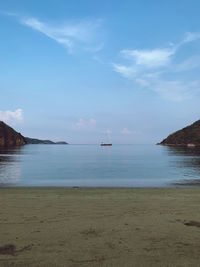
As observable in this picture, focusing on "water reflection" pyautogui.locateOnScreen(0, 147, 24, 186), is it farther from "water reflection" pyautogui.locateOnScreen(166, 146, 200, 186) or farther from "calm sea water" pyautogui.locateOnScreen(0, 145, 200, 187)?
"water reflection" pyautogui.locateOnScreen(166, 146, 200, 186)

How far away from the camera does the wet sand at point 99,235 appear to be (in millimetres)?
6156

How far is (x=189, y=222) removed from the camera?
934 centimetres

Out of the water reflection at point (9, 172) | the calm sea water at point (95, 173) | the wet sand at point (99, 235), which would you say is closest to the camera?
the wet sand at point (99, 235)

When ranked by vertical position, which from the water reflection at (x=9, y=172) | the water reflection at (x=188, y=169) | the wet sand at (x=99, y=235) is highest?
the wet sand at (x=99, y=235)

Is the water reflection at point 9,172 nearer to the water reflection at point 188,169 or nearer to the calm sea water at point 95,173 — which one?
the calm sea water at point 95,173

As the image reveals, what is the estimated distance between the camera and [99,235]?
7.85m

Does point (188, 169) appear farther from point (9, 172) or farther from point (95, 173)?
point (9, 172)

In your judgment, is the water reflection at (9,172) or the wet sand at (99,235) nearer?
the wet sand at (99,235)

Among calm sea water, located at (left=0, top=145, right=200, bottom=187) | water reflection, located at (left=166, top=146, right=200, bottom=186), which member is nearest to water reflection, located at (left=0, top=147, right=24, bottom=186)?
calm sea water, located at (left=0, top=145, right=200, bottom=187)

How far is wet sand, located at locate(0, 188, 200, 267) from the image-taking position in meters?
6.16

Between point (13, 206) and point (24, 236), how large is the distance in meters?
4.73

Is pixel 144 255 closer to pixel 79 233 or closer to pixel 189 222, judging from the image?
pixel 79 233

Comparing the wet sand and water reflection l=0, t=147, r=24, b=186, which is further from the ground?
the wet sand

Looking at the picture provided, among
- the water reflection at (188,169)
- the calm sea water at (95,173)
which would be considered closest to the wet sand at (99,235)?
the calm sea water at (95,173)
